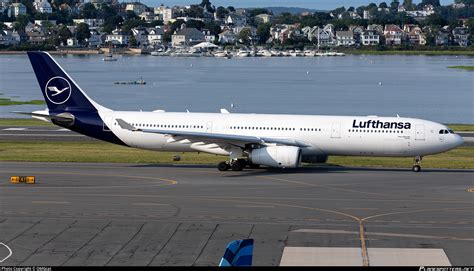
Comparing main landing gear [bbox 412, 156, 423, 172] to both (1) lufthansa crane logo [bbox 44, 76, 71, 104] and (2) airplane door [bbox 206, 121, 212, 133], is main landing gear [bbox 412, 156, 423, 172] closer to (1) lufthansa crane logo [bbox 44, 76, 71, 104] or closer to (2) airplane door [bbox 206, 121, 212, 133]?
(2) airplane door [bbox 206, 121, 212, 133]

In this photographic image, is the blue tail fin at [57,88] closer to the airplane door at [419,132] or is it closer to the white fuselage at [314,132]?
the white fuselage at [314,132]

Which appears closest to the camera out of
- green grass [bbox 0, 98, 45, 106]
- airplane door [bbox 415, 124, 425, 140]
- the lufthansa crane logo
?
airplane door [bbox 415, 124, 425, 140]

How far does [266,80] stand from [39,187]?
497ft

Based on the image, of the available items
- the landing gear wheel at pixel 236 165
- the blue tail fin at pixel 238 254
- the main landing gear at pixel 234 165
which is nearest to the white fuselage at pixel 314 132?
the main landing gear at pixel 234 165

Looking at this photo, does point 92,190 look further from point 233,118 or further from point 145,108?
point 145,108

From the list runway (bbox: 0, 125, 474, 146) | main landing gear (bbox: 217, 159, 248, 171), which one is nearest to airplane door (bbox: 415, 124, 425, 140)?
main landing gear (bbox: 217, 159, 248, 171)

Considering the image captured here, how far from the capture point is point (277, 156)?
5362 centimetres

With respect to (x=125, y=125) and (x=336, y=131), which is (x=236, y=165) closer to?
(x=336, y=131)

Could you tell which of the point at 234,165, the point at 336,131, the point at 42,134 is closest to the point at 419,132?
the point at 336,131

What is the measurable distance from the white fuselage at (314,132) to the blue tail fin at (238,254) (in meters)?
34.8

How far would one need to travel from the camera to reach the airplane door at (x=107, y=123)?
5746 cm

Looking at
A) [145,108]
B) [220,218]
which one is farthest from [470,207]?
[145,108]

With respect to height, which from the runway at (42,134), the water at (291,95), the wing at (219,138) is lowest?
the water at (291,95)

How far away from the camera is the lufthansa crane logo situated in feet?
193
